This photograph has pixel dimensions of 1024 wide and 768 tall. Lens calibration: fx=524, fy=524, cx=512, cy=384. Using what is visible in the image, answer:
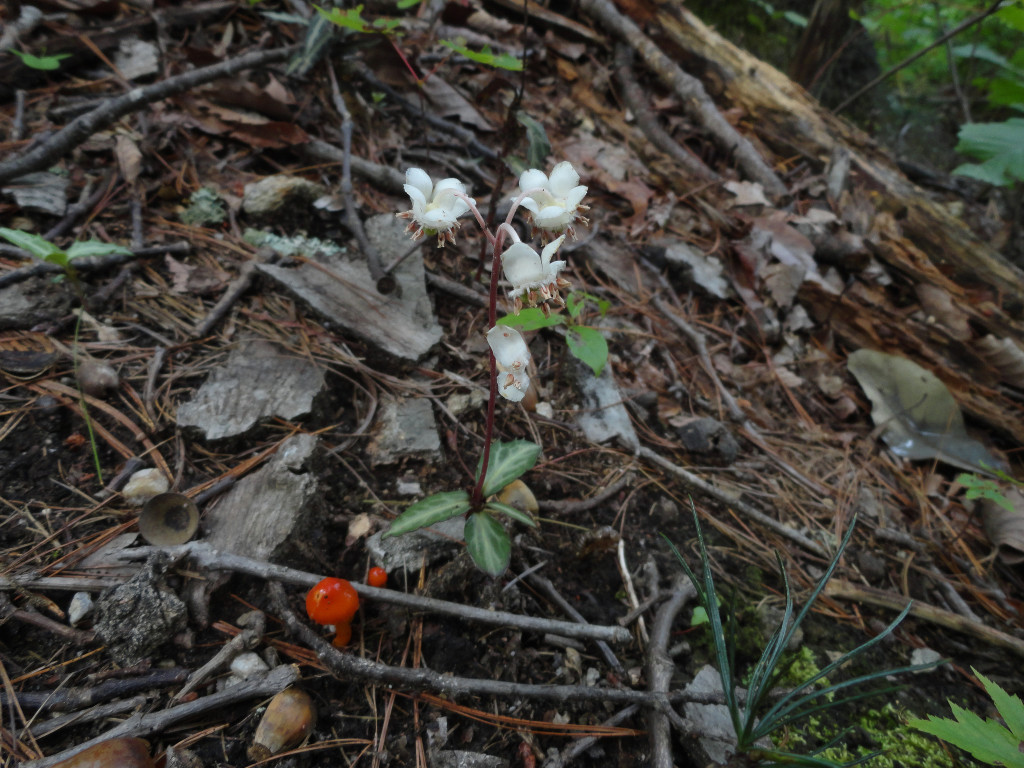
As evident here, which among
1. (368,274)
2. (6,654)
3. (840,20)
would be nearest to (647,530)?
(368,274)

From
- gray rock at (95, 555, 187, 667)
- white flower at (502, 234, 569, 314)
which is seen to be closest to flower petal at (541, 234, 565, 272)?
white flower at (502, 234, 569, 314)

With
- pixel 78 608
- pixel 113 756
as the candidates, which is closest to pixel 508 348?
pixel 113 756

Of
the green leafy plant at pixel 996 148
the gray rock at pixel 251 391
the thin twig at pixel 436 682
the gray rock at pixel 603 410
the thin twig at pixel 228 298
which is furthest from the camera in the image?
the green leafy plant at pixel 996 148

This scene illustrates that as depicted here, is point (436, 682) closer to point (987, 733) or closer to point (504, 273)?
point (504, 273)

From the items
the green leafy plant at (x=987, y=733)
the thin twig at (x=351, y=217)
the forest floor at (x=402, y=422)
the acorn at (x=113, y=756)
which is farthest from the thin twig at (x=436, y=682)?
the thin twig at (x=351, y=217)

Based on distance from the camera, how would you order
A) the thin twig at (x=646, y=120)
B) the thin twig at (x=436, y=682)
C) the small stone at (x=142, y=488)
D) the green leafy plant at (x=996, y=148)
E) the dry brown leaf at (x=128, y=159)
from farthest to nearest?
the thin twig at (x=646, y=120), the green leafy plant at (x=996, y=148), the dry brown leaf at (x=128, y=159), the small stone at (x=142, y=488), the thin twig at (x=436, y=682)

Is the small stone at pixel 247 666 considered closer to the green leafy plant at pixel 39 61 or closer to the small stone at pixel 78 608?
the small stone at pixel 78 608
